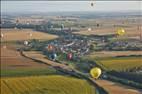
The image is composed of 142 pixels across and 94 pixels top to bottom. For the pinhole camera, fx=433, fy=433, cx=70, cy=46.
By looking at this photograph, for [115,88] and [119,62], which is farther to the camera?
[119,62]

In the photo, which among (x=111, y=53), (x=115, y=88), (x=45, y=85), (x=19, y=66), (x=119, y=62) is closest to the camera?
(x=115, y=88)

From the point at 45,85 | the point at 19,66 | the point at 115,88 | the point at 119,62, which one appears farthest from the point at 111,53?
the point at 115,88

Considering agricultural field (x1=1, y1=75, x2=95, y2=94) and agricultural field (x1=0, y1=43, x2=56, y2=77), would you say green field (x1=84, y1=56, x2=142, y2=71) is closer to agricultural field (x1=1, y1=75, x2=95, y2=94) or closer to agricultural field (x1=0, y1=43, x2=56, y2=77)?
agricultural field (x1=0, y1=43, x2=56, y2=77)

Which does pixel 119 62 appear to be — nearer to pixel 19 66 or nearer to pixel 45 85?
pixel 19 66

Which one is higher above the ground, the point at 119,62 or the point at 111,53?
the point at 111,53

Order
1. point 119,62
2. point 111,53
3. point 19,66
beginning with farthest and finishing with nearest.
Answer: point 111,53 < point 119,62 < point 19,66

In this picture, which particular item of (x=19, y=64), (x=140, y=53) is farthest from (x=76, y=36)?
(x=19, y=64)

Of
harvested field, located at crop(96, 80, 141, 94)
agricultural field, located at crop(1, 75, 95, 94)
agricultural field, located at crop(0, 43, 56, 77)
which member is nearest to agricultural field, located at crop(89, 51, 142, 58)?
agricultural field, located at crop(0, 43, 56, 77)

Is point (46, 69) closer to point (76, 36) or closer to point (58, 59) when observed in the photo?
point (58, 59)
